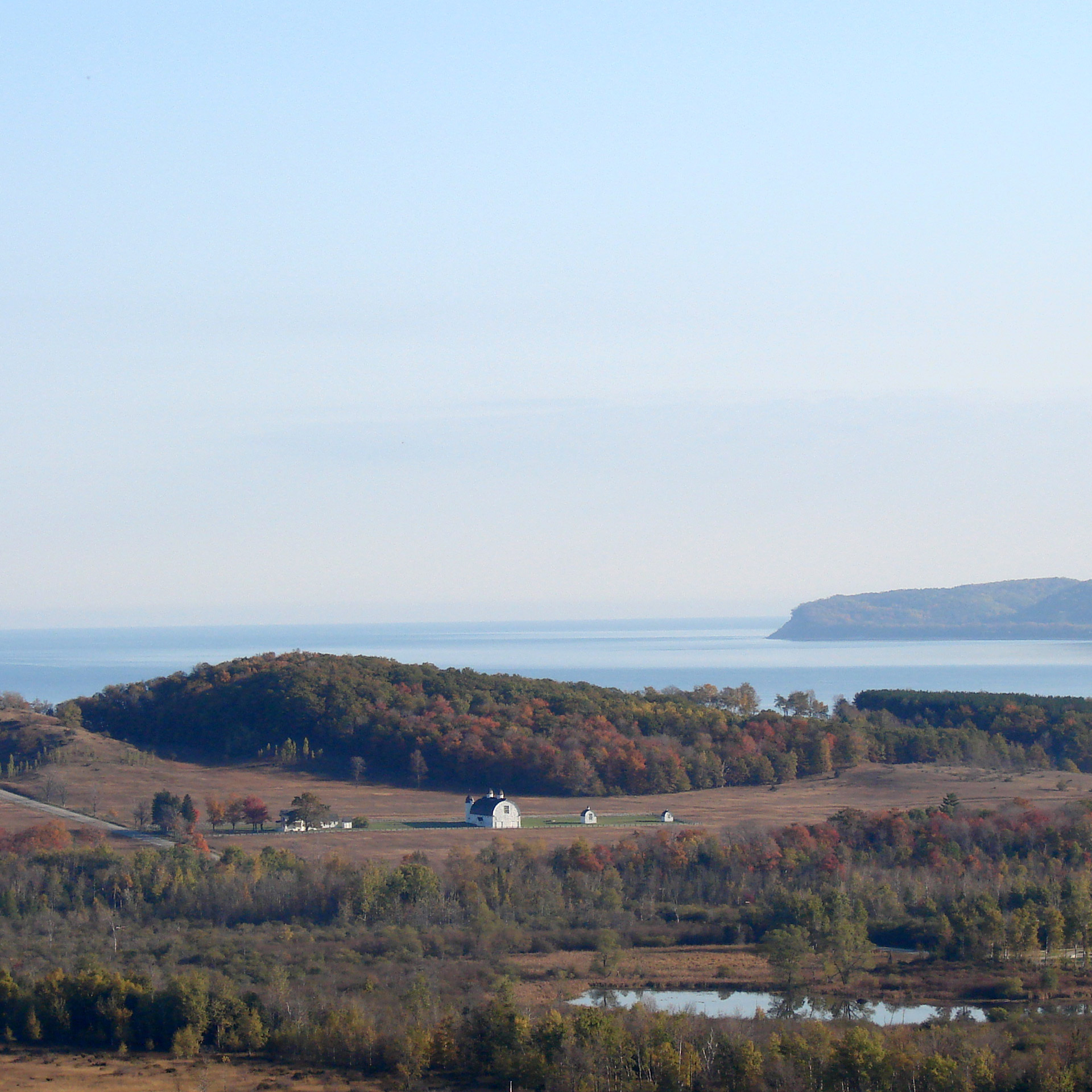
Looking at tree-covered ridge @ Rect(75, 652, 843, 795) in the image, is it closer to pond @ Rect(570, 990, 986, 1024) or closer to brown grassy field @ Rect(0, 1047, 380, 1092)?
pond @ Rect(570, 990, 986, 1024)

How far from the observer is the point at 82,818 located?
216ft

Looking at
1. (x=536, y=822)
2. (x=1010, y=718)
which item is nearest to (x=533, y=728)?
(x=536, y=822)

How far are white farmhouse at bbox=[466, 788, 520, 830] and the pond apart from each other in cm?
2637

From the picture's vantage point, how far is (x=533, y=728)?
86.9m

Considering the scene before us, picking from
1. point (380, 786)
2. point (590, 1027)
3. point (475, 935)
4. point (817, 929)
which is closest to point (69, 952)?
point (475, 935)

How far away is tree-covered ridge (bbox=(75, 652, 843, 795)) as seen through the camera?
8069 cm

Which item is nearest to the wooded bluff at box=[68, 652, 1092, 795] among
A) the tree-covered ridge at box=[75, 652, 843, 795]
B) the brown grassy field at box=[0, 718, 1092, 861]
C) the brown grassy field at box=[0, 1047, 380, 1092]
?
the tree-covered ridge at box=[75, 652, 843, 795]

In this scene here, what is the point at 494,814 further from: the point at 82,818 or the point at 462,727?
the point at 462,727

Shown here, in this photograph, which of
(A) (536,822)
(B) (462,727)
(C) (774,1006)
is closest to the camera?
(C) (774,1006)

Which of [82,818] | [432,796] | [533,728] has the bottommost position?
[432,796]

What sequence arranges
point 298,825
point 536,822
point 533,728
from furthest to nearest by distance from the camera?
point 533,728 < point 536,822 < point 298,825

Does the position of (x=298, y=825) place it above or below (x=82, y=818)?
below

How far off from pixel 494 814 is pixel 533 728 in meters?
21.9

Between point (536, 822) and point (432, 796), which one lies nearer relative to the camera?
point (536, 822)
